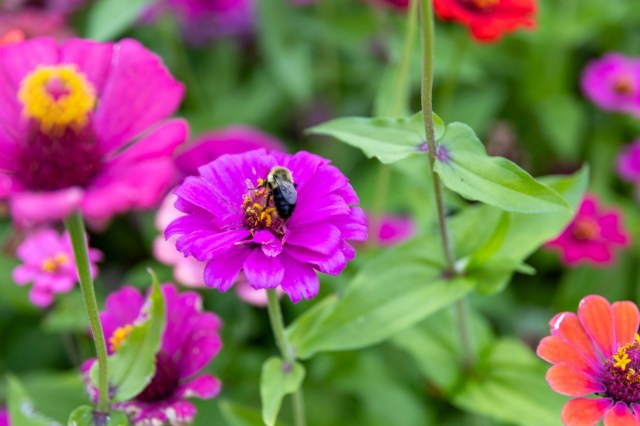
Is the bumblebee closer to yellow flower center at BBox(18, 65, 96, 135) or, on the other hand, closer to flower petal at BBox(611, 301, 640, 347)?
yellow flower center at BBox(18, 65, 96, 135)

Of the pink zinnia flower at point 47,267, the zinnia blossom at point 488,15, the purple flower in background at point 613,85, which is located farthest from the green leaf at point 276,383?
the purple flower in background at point 613,85

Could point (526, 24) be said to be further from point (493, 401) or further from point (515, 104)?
point (515, 104)

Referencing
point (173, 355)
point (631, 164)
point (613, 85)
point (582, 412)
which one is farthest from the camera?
point (613, 85)

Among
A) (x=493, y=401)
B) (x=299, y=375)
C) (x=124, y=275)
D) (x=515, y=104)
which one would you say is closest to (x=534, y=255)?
(x=515, y=104)

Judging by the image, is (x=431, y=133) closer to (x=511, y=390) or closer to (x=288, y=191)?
(x=288, y=191)

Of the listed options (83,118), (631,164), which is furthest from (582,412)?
(631,164)

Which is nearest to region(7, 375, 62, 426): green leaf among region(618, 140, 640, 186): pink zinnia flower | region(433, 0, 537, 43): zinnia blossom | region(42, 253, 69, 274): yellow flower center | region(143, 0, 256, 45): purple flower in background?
region(42, 253, 69, 274): yellow flower center

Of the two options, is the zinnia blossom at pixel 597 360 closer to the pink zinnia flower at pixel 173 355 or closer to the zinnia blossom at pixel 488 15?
the pink zinnia flower at pixel 173 355
